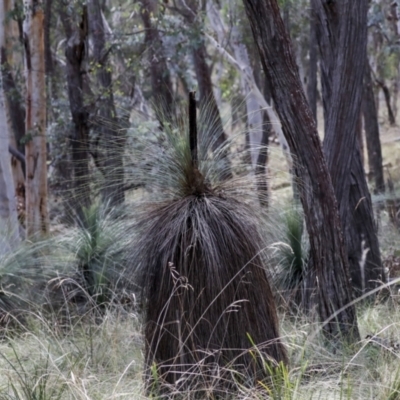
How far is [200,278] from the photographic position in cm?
409

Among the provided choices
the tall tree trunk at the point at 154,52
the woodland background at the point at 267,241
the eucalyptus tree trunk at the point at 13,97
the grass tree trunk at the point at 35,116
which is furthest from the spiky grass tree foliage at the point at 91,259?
the tall tree trunk at the point at 154,52

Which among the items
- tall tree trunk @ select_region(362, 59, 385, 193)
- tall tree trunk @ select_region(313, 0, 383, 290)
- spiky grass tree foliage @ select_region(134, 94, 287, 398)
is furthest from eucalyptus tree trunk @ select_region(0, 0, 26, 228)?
tall tree trunk @ select_region(362, 59, 385, 193)

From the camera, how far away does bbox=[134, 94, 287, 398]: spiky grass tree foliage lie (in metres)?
4.06

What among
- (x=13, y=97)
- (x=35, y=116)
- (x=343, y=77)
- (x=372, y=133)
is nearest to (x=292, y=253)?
(x=343, y=77)

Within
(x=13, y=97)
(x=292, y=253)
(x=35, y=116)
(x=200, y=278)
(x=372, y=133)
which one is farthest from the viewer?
(x=372, y=133)

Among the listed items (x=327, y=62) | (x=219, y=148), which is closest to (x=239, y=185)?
(x=219, y=148)

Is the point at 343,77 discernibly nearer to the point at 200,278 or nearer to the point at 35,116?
the point at 200,278

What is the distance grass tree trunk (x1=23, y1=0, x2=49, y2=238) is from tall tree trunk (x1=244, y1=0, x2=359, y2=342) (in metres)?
7.00

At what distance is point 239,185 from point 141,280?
2.49ft

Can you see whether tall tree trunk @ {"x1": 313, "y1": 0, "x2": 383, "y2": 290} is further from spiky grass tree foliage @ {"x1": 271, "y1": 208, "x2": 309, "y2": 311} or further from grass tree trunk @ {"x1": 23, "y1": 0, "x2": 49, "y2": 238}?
grass tree trunk @ {"x1": 23, "y1": 0, "x2": 49, "y2": 238}

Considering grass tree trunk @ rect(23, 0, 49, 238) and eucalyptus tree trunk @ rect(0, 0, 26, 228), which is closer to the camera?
grass tree trunk @ rect(23, 0, 49, 238)

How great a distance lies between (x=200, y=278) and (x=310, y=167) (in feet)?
4.37

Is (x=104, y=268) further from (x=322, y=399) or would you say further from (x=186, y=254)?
(x=322, y=399)

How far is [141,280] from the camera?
14.0 feet
